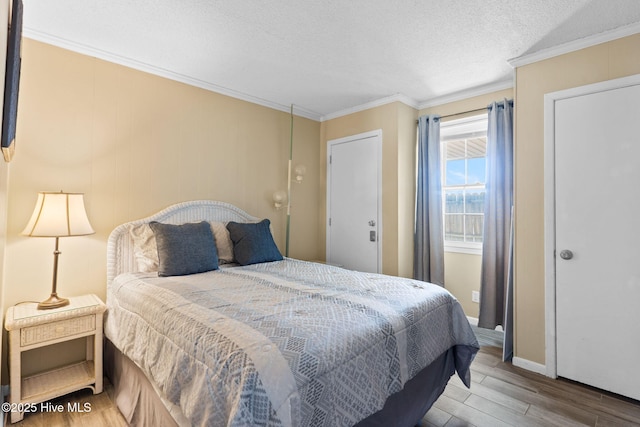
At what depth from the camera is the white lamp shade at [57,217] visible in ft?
6.68

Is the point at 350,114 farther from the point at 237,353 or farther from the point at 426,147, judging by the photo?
the point at 237,353

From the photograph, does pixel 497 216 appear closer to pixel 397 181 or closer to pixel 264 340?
pixel 397 181

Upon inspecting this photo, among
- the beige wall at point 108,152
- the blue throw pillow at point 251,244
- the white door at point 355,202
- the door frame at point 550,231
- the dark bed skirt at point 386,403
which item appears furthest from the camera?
the white door at point 355,202

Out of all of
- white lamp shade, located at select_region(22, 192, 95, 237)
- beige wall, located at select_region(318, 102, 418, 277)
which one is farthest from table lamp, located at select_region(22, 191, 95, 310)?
beige wall, located at select_region(318, 102, 418, 277)

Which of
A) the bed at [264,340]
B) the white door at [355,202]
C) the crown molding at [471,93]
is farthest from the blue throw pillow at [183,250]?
the crown molding at [471,93]

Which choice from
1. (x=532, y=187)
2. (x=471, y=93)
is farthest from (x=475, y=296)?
(x=471, y=93)

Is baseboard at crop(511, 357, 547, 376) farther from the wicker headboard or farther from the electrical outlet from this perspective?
the wicker headboard

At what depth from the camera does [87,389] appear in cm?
225

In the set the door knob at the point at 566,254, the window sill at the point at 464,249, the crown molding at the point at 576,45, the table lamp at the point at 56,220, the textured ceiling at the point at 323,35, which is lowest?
the window sill at the point at 464,249

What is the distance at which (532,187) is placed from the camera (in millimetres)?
2568

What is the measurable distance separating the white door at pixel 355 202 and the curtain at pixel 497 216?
110 cm

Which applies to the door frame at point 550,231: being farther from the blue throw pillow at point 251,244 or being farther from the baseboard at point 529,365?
the blue throw pillow at point 251,244

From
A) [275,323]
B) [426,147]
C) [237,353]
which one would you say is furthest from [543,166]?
[237,353]

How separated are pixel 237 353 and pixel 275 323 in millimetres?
244
